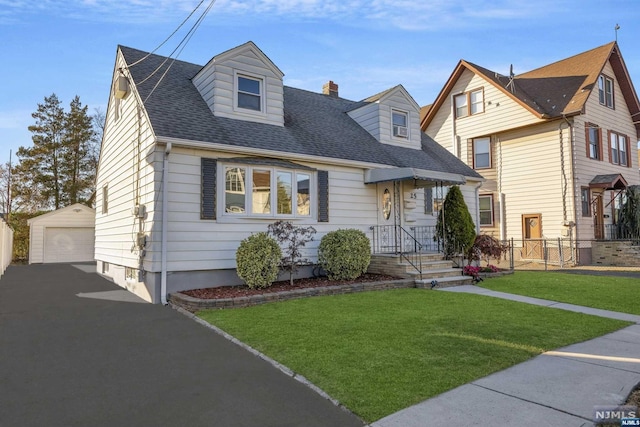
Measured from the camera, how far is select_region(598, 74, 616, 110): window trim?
748 inches

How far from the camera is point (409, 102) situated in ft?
47.1

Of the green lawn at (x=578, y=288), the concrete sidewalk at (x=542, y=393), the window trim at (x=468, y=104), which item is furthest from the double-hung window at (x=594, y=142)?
the concrete sidewalk at (x=542, y=393)

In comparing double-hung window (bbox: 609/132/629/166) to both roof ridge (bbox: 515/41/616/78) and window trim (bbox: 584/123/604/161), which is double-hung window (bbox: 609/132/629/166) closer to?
window trim (bbox: 584/123/604/161)

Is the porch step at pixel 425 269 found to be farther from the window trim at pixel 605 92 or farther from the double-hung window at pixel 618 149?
the window trim at pixel 605 92

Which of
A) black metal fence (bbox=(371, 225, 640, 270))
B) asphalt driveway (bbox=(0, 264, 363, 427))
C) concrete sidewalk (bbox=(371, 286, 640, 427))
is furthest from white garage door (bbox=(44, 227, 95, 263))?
concrete sidewalk (bbox=(371, 286, 640, 427))

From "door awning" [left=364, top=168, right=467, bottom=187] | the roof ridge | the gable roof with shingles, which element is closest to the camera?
"door awning" [left=364, top=168, right=467, bottom=187]

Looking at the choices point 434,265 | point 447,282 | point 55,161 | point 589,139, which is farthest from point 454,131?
point 55,161

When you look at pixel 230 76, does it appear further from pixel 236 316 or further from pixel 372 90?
pixel 372 90

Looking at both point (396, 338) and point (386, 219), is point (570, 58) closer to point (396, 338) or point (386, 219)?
point (386, 219)

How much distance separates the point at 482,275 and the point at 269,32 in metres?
8.83

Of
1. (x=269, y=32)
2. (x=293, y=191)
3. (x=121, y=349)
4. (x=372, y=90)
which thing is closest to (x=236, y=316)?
(x=121, y=349)

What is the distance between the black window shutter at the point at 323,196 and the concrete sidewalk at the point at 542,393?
661cm

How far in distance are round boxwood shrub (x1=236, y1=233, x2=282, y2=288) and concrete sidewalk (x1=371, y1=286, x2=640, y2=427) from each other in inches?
212

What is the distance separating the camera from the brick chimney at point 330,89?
1788 cm
